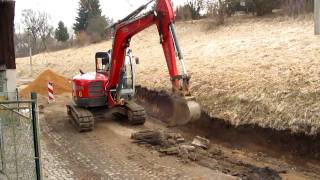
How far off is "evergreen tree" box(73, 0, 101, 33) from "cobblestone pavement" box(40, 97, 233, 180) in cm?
5489

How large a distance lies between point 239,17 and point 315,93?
2289 centimetres

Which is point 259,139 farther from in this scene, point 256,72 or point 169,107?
point 256,72

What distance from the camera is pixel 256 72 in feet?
52.4

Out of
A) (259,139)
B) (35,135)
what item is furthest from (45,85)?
(35,135)

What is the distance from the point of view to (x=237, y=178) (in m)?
9.66

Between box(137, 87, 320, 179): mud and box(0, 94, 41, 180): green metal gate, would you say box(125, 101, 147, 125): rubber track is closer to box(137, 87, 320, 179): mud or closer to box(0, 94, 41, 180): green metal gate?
box(137, 87, 320, 179): mud

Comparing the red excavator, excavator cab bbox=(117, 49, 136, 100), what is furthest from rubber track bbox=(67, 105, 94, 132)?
excavator cab bbox=(117, 49, 136, 100)

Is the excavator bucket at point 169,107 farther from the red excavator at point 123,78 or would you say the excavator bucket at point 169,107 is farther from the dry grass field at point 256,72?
the dry grass field at point 256,72

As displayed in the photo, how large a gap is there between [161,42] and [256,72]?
4.64 meters

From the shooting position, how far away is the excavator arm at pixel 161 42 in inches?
449

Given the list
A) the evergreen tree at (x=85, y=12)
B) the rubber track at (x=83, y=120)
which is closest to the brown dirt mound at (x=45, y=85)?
the rubber track at (x=83, y=120)

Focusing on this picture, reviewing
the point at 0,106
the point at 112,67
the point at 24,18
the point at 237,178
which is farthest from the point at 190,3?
the point at 24,18

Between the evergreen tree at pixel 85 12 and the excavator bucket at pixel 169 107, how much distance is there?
4994cm

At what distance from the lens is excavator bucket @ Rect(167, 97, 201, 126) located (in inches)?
436
